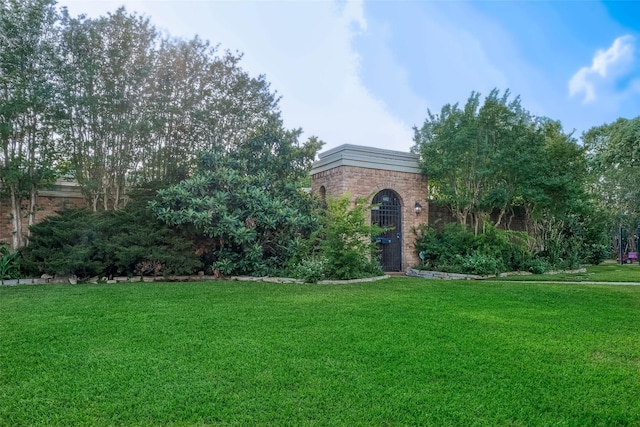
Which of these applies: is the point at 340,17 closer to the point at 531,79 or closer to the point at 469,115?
the point at 469,115

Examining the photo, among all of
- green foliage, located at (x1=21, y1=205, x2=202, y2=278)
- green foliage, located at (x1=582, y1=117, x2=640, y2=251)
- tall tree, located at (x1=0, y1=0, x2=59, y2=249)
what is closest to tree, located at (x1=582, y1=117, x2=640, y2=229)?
green foliage, located at (x1=582, y1=117, x2=640, y2=251)

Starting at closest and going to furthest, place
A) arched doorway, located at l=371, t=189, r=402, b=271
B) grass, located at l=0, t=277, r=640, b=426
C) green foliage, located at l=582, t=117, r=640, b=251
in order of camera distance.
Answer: grass, located at l=0, t=277, r=640, b=426
arched doorway, located at l=371, t=189, r=402, b=271
green foliage, located at l=582, t=117, r=640, b=251

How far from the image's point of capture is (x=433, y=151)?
1126cm

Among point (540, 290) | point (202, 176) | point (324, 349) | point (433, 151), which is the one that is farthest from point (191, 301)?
point (433, 151)

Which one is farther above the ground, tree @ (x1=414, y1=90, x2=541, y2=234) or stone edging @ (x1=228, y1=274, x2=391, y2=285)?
tree @ (x1=414, y1=90, x2=541, y2=234)

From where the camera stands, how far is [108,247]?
25.6ft

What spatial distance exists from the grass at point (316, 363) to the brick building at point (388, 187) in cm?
578

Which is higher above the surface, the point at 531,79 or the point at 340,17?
the point at 340,17

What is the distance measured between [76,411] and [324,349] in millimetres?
1825

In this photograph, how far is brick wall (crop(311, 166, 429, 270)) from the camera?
35.4 ft

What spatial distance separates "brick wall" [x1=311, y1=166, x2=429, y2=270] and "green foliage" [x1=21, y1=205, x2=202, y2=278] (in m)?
4.33

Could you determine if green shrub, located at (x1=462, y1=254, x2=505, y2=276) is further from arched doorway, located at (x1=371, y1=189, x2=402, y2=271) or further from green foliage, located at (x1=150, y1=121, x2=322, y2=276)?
green foliage, located at (x1=150, y1=121, x2=322, y2=276)

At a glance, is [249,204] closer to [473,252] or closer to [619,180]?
[473,252]

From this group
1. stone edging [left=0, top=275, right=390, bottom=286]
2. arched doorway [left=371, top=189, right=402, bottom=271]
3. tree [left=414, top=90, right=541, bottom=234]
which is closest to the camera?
stone edging [left=0, top=275, right=390, bottom=286]
